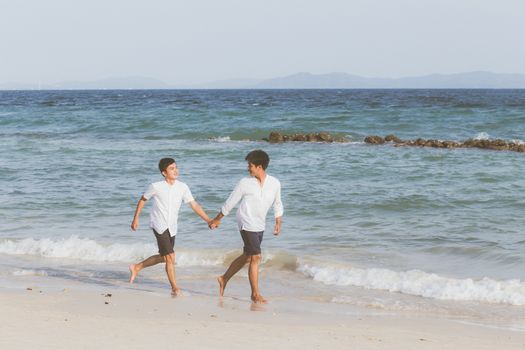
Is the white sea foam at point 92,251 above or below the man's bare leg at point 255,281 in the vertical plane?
below

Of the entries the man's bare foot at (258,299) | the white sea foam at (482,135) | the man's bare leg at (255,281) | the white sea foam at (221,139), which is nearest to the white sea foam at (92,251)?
the man's bare leg at (255,281)

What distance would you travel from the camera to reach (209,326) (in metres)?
6.46

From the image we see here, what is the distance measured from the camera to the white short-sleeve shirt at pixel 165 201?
27.3 feet

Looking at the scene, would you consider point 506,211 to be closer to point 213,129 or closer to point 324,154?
point 324,154

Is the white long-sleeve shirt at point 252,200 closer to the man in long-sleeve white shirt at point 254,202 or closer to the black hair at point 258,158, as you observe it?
the man in long-sleeve white shirt at point 254,202

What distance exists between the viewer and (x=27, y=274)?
947 centimetres

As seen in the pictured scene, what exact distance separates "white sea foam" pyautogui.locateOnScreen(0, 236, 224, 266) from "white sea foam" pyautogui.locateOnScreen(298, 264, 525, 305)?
4.86 ft

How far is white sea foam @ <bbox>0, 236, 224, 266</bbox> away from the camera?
1028 centimetres

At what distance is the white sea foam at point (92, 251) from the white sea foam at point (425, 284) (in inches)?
58.3

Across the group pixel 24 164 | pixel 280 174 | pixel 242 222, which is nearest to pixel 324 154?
pixel 280 174

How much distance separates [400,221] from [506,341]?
6.26m

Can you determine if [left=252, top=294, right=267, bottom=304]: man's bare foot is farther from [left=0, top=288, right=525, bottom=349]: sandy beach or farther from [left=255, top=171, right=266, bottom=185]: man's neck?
[left=255, top=171, right=266, bottom=185]: man's neck

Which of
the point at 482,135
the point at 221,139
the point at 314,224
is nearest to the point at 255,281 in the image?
the point at 314,224

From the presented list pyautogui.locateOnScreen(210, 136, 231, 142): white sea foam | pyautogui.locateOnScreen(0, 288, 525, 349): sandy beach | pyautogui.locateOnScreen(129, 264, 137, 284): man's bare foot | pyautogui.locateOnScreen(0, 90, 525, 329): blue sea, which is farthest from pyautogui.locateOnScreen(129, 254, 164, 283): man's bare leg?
pyautogui.locateOnScreen(210, 136, 231, 142): white sea foam
